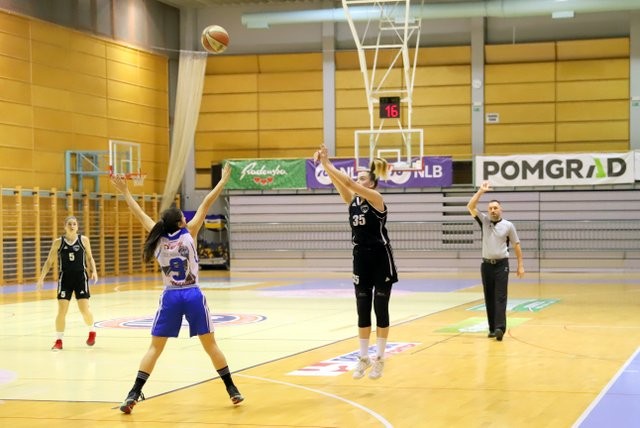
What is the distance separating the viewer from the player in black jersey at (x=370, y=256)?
8922 mm

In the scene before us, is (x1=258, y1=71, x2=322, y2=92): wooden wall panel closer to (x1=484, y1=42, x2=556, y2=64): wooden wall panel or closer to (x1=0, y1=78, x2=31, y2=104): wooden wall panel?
(x1=484, y1=42, x2=556, y2=64): wooden wall panel

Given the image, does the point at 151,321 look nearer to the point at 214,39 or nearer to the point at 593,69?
the point at 214,39

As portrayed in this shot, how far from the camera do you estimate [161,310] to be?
814cm

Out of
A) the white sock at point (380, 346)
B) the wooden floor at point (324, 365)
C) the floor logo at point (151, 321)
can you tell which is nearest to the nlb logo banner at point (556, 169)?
the wooden floor at point (324, 365)

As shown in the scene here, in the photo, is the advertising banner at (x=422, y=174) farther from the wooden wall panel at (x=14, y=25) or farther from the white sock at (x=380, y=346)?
the white sock at (x=380, y=346)

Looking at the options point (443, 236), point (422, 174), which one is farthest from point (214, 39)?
point (443, 236)

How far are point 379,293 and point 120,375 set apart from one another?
317 cm

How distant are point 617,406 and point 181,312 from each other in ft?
12.7

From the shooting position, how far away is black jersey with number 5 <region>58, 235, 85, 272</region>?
41.5ft

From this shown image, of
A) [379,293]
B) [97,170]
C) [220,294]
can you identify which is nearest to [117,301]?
[220,294]

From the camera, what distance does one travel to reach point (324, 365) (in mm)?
10688

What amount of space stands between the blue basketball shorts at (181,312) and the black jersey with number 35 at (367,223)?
176 cm

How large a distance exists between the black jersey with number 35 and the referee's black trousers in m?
4.22

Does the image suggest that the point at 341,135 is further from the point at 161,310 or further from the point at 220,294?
the point at 161,310
